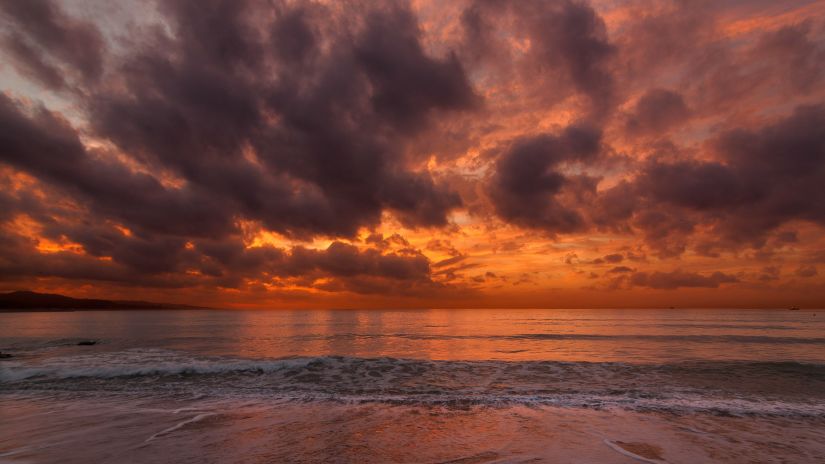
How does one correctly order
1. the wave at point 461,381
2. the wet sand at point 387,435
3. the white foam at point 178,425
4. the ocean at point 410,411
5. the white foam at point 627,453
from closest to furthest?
the white foam at point 627,453 → the wet sand at point 387,435 → the ocean at point 410,411 → the white foam at point 178,425 → the wave at point 461,381

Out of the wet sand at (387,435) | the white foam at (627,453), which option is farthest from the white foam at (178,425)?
the white foam at (627,453)

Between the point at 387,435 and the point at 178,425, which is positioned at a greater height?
the point at 387,435

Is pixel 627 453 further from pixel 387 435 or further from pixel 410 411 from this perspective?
pixel 410 411

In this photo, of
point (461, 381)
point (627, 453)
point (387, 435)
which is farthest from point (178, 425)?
point (461, 381)

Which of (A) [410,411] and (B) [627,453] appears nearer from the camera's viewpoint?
(B) [627,453]

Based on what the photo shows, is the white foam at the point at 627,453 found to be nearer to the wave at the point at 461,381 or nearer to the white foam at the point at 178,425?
the wave at the point at 461,381

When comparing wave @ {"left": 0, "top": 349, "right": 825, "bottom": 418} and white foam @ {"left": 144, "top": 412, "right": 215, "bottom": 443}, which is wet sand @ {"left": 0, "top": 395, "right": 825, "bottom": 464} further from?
wave @ {"left": 0, "top": 349, "right": 825, "bottom": 418}

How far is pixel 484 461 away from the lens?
969 centimetres

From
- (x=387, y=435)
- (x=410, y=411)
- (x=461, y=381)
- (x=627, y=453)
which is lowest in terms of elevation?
(x=461, y=381)

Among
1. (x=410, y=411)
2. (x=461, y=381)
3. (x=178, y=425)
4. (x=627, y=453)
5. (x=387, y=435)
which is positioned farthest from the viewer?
(x=461, y=381)

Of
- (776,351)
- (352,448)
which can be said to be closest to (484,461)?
(352,448)

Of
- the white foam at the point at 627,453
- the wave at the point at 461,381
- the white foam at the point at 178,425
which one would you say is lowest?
the wave at the point at 461,381

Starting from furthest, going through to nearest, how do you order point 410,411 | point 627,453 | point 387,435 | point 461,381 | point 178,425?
1. point 461,381
2. point 410,411
3. point 178,425
4. point 387,435
5. point 627,453

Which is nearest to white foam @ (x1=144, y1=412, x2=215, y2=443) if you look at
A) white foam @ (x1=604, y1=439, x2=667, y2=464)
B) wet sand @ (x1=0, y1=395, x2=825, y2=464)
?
wet sand @ (x1=0, y1=395, x2=825, y2=464)
